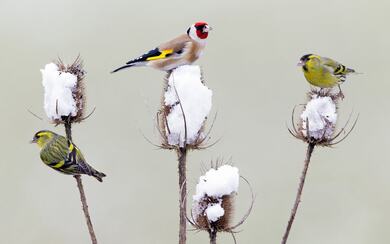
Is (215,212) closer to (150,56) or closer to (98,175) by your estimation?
(98,175)

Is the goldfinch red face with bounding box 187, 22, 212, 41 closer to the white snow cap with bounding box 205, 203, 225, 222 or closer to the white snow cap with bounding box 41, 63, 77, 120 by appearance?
the white snow cap with bounding box 41, 63, 77, 120

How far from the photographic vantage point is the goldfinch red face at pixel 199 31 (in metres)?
8.82

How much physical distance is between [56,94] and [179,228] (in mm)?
2657

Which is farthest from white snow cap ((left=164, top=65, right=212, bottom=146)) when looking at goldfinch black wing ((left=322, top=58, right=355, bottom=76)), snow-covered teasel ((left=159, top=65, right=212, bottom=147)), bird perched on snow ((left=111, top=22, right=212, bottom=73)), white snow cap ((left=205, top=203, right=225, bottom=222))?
goldfinch black wing ((left=322, top=58, right=355, bottom=76))

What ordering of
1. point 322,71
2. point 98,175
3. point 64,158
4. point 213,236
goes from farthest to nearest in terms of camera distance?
point 322,71 < point 64,158 < point 98,175 < point 213,236

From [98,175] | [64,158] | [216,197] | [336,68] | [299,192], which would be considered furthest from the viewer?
[336,68]

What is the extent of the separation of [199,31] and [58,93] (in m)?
2.38

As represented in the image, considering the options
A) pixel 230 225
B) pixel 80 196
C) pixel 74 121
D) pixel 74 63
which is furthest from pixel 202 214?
pixel 74 63

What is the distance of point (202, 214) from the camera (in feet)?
24.9

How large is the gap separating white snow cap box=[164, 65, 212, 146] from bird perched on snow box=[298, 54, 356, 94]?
2.32 m

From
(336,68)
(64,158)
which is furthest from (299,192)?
(64,158)

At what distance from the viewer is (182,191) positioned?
8211mm

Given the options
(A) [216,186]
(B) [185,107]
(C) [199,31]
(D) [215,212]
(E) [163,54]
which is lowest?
(D) [215,212]

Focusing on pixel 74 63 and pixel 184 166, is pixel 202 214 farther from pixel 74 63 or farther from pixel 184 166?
pixel 74 63
